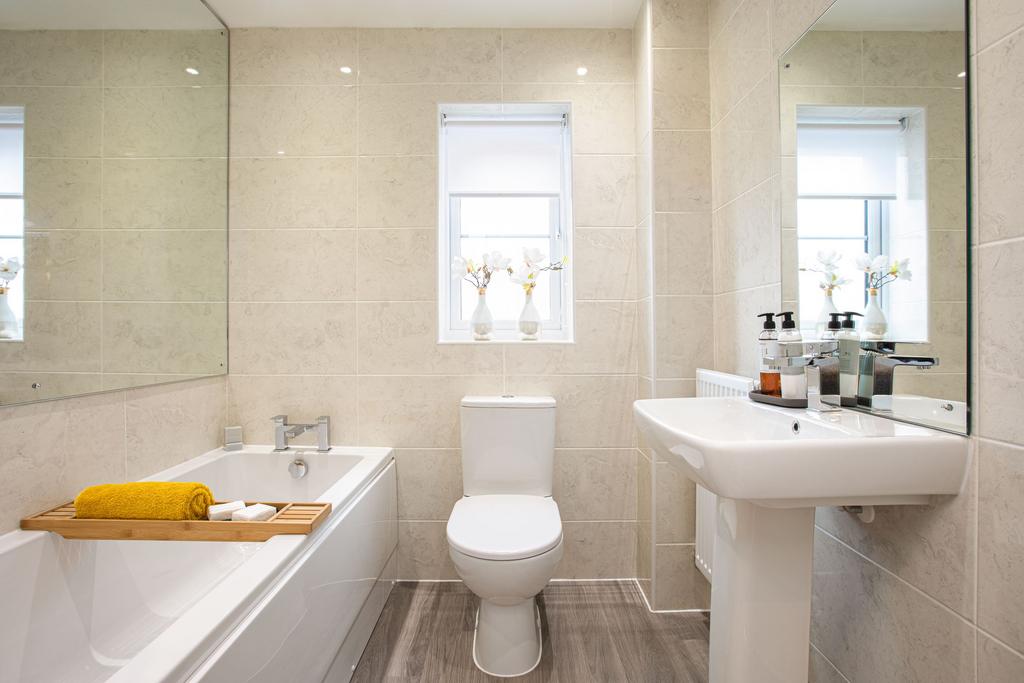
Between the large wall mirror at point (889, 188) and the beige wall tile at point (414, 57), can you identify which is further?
the beige wall tile at point (414, 57)

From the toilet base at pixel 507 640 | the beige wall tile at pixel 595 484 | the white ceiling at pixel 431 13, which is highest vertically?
the white ceiling at pixel 431 13

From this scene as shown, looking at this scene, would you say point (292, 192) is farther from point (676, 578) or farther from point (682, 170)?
point (676, 578)

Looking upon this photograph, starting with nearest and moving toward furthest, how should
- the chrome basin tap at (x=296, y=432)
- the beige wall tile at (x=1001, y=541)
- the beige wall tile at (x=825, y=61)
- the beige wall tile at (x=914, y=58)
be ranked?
the beige wall tile at (x=1001, y=541) < the beige wall tile at (x=914, y=58) < the beige wall tile at (x=825, y=61) < the chrome basin tap at (x=296, y=432)

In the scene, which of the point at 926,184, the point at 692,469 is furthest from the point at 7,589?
the point at 926,184

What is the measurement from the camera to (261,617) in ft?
2.89

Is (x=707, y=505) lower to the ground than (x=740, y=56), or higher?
lower

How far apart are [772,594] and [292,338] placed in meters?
1.89

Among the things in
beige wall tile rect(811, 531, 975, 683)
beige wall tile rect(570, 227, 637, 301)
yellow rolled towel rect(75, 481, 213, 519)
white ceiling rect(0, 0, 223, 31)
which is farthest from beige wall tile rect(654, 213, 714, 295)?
white ceiling rect(0, 0, 223, 31)

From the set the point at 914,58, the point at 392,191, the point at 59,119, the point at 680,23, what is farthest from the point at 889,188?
the point at 59,119

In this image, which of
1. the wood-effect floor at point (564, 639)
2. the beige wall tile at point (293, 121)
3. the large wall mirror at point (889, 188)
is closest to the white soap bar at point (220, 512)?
the wood-effect floor at point (564, 639)

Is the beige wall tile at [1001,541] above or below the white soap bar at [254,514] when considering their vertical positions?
above

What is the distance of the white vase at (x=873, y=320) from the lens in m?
1.00

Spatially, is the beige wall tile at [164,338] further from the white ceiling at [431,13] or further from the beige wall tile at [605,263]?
the beige wall tile at [605,263]

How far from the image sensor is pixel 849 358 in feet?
3.58
